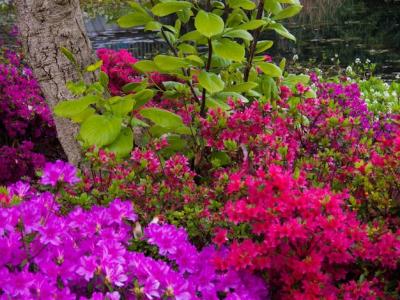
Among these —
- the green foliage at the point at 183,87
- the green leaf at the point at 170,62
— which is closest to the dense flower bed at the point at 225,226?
the green foliage at the point at 183,87

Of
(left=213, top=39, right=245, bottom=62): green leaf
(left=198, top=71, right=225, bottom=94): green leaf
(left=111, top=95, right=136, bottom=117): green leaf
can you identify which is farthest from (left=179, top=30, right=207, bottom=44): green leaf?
(left=111, top=95, right=136, bottom=117): green leaf

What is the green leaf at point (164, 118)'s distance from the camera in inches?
107

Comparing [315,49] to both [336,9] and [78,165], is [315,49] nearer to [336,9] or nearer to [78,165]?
[336,9]

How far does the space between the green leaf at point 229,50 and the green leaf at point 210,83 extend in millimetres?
116

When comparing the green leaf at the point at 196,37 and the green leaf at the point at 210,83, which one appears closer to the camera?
the green leaf at the point at 210,83

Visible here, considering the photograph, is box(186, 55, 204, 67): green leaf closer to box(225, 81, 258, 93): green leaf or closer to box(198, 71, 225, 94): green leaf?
box(198, 71, 225, 94): green leaf

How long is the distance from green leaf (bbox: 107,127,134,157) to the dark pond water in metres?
7.36

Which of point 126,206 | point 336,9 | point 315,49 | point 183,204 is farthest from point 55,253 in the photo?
point 336,9

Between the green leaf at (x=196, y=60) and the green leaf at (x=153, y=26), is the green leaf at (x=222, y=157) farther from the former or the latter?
the green leaf at (x=153, y=26)

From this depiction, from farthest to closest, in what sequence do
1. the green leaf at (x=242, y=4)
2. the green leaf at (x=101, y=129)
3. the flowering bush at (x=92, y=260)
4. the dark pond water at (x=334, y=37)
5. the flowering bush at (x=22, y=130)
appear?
1. the dark pond water at (x=334, y=37)
2. the flowering bush at (x=22, y=130)
3. the green leaf at (x=242, y=4)
4. the green leaf at (x=101, y=129)
5. the flowering bush at (x=92, y=260)

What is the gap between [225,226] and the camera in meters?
1.94

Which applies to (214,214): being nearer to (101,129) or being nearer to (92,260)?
(92,260)

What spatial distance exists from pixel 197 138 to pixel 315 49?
10554mm

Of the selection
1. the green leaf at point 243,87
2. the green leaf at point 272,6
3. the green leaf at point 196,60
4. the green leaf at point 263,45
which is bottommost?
the green leaf at point 243,87
